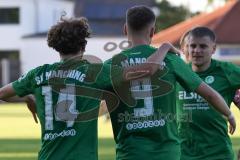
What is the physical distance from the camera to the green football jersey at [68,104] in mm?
6586

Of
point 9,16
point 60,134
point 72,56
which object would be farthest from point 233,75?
point 9,16

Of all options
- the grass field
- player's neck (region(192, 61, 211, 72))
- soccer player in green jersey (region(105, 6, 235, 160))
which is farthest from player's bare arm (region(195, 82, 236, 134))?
the grass field

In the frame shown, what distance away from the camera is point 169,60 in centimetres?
682

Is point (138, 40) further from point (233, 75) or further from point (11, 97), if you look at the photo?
point (233, 75)

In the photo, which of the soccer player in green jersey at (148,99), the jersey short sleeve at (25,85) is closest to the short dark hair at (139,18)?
the soccer player in green jersey at (148,99)

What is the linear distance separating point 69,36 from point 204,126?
2132 millimetres

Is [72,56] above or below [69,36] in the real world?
below

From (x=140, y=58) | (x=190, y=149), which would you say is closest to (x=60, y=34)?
(x=140, y=58)

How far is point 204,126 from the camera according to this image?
8.23 metres

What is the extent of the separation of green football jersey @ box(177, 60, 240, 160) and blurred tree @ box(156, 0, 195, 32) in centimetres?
7684

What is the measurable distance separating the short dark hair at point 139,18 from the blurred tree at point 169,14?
257ft

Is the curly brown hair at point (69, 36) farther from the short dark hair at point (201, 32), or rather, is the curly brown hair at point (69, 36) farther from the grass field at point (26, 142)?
the grass field at point (26, 142)

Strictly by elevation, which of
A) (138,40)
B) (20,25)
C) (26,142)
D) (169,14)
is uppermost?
(169,14)

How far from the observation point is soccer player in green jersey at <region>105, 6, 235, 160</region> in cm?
673
